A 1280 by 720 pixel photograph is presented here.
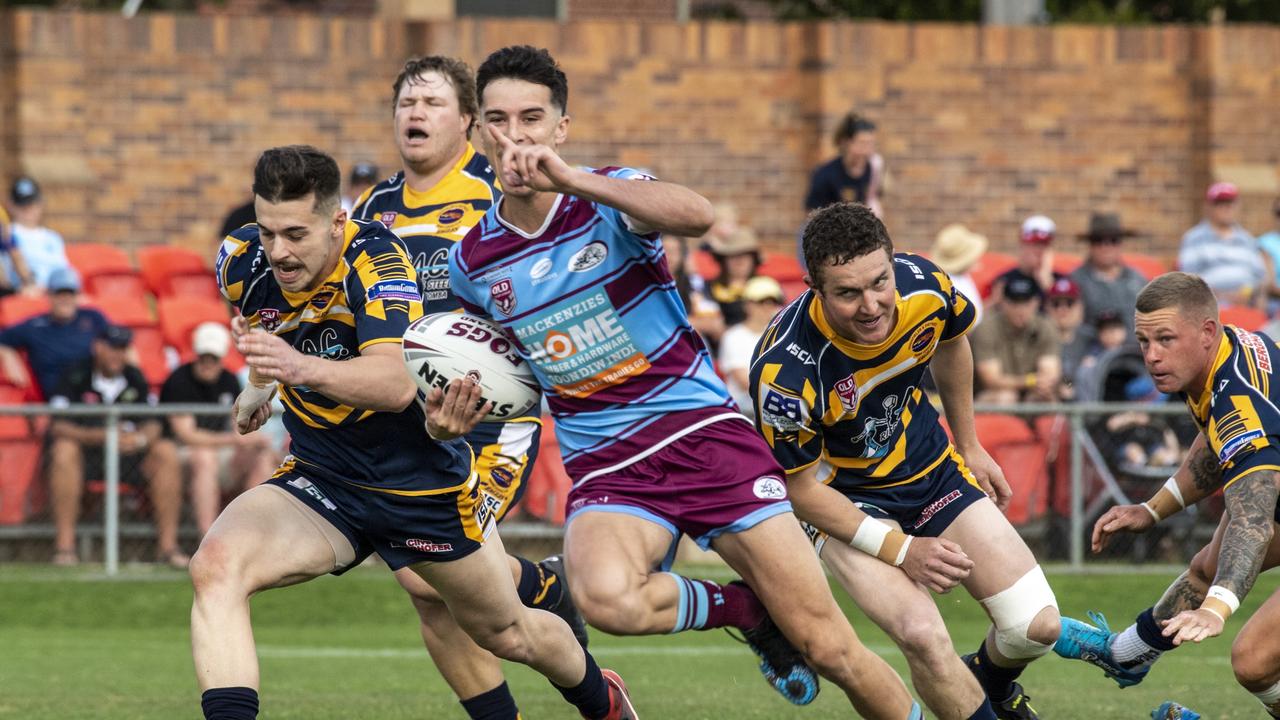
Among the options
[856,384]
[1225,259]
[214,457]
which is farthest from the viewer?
[1225,259]

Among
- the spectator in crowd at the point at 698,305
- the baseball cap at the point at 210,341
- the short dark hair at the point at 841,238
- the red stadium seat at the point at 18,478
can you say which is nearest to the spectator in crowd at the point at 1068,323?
the spectator in crowd at the point at 698,305

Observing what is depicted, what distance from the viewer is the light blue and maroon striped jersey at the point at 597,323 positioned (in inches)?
251

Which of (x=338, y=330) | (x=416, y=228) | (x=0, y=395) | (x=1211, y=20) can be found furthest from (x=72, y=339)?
(x=1211, y=20)

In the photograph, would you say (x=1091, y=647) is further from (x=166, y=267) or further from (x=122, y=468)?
(x=166, y=267)

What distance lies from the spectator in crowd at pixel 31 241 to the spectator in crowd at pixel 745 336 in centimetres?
509

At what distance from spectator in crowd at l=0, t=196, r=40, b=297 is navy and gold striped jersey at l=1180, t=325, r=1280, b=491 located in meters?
9.73

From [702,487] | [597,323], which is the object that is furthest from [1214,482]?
[597,323]

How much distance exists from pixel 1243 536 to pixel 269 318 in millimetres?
3431

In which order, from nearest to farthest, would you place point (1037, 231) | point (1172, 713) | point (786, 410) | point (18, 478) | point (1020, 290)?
1. point (786, 410)
2. point (1172, 713)
3. point (18, 478)
4. point (1020, 290)
5. point (1037, 231)

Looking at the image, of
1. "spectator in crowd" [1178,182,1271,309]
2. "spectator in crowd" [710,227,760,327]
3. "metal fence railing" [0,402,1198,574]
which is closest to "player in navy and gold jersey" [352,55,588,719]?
"metal fence railing" [0,402,1198,574]

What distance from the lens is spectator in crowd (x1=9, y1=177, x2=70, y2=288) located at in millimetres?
14172

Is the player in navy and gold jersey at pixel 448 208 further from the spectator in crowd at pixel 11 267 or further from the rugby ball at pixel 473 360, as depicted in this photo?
the spectator in crowd at pixel 11 267

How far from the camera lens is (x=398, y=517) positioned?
255 inches

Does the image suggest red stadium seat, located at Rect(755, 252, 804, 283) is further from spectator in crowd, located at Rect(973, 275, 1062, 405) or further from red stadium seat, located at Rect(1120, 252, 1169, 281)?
red stadium seat, located at Rect(1120, 252, 1169, 281)
